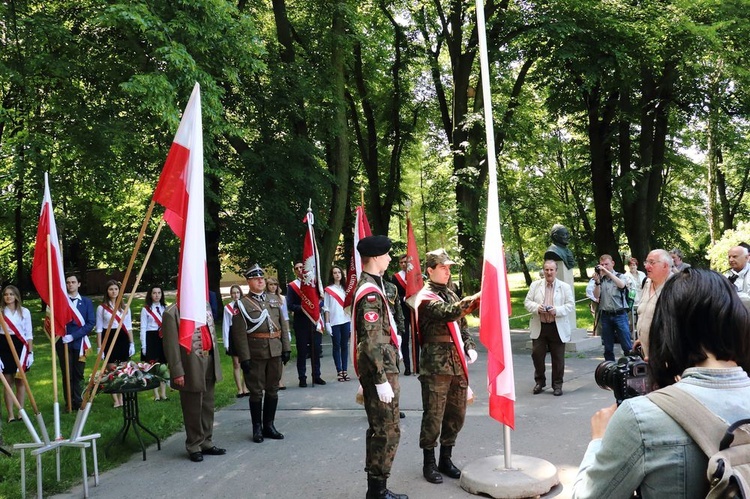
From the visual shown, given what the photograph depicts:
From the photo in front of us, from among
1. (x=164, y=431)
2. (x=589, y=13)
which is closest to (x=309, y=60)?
(x=589, y=13)

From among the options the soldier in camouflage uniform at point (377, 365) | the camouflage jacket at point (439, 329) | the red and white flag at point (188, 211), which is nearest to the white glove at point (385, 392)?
the soldier in camouflage uniform at point (377, 365)

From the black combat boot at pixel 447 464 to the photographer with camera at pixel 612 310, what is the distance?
537 cm

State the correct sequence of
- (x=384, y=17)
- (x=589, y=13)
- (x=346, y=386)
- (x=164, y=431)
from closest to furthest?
(x=164, y=431), (x=346, y=386), (x=589, y=13), (x=384, y=17)

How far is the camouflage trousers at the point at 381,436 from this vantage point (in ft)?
17.3

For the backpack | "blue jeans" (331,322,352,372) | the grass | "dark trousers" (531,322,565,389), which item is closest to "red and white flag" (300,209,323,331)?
"blue jeans" (331,322,352,372)

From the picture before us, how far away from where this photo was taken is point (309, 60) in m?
19.7

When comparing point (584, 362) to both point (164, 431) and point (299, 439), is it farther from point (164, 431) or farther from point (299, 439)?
point (164, 431)

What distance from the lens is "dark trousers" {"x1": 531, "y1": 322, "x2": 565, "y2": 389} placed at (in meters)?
9.34

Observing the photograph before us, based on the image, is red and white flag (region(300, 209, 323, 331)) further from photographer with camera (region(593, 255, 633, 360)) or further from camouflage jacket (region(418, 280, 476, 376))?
camouflage jacket (region(418, 280, 476, 376))

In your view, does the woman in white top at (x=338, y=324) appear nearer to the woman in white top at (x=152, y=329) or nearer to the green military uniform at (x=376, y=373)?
the woman in white top at (x=152, y=329)

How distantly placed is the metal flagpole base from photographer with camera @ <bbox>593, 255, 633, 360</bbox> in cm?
524

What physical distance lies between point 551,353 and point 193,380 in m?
5.22

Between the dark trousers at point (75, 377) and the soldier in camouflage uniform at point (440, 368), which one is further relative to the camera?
the dark trousers at point (75, 377)

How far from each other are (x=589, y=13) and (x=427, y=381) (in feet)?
49.4
